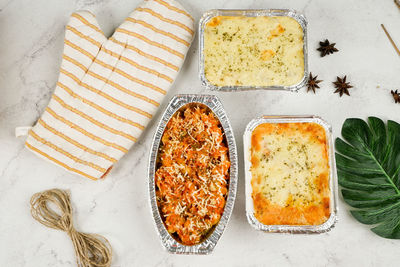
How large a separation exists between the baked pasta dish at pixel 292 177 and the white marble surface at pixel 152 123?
279 millimetres

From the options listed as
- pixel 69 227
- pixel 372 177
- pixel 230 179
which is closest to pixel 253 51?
pixel 230 179

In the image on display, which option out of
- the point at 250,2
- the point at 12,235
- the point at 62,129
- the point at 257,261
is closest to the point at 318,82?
the point at 250,2

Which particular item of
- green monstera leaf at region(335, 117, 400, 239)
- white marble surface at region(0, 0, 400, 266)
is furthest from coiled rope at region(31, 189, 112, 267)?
green monstera leaf at region(335, 117, 400, 239)

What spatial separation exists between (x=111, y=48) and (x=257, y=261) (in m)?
1.78

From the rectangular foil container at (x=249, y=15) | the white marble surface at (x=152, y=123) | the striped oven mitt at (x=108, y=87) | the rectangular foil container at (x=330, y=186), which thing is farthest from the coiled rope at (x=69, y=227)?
the rectangular foil container at (x=249, y=15)

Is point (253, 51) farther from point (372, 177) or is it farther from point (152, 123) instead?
point (372, 177)

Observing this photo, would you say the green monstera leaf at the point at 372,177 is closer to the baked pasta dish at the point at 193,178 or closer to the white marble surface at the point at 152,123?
the white marble surface at the point at 152,123

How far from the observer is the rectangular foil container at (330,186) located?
219cm

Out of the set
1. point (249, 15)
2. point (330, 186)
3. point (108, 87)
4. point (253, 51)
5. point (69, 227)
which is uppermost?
point (249, 15)

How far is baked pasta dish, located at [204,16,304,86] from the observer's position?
2.35m

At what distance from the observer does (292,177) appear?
2256 millimetres

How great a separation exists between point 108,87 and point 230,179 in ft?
3.36

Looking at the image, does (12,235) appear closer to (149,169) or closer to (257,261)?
(149,169)

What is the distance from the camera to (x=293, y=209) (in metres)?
2.24
